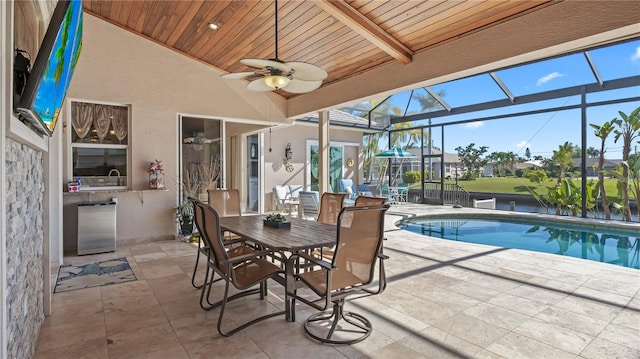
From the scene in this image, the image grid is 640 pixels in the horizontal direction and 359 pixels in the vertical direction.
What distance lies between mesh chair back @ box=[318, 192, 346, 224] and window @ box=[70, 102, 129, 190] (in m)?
3.75

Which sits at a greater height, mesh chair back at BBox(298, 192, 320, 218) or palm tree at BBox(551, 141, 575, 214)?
palm tree at BBox(551, 141, 575, 214)

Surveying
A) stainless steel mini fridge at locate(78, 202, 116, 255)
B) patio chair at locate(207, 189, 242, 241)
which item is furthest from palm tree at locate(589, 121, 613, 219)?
stainless steel mini fridge at locate(78, 202, 116, 255)

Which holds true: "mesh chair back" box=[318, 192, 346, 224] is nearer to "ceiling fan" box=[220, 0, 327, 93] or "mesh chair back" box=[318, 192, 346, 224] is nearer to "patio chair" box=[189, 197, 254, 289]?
"patio chair" box=[189, 197, 254, 289]

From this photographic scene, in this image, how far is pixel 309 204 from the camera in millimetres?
7746

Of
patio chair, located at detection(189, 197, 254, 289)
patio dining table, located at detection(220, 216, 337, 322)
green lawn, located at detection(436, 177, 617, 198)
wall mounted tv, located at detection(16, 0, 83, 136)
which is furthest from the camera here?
green lawn, located at detection(436, 177, 617, 198)

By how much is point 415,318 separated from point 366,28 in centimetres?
325

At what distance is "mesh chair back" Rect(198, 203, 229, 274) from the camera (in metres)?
2.57

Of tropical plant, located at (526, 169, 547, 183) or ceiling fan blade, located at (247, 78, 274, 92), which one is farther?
tropical plant, located at (526, 169, 547, 183)

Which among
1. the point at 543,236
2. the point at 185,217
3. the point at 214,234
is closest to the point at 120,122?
the point at 185,217

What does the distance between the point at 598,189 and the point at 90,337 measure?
406 inches

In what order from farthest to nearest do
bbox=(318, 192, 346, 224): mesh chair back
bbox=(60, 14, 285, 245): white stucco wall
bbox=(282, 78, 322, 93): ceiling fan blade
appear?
bbox=(60, 14, 285, 245): white stucco wall
bbox=(318, 192, 346, 224): mesh chair back
bbox=(282, 78, 322, 93): ceiling fan blade

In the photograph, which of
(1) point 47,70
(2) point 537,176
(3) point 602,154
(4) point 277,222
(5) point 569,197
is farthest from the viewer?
(2) point 537,176

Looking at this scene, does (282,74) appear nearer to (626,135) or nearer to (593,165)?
(626,135)

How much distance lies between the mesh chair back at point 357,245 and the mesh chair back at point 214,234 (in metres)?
0.88
